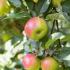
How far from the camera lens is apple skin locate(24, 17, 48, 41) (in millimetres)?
1188

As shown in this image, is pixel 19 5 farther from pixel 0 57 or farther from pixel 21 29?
pixel 0 57

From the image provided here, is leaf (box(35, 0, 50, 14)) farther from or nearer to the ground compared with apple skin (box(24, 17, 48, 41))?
farther from the ground

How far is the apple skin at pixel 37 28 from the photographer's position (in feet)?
3.90

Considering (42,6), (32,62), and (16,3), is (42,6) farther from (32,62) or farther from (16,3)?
(32,62)

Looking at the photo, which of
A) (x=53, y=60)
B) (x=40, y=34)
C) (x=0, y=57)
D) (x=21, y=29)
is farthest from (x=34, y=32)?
(x=0, y=57)

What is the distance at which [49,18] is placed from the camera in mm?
1241

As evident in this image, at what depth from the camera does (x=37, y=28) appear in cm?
121

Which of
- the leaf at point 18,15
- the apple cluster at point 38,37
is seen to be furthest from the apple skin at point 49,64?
the leaf at point 18,15

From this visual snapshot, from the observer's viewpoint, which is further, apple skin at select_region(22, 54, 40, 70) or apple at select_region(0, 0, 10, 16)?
apple at select_region(0, 0, 10, 16)

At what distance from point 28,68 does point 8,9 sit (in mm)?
275

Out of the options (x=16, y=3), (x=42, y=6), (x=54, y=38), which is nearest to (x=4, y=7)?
(x=16, y=3)

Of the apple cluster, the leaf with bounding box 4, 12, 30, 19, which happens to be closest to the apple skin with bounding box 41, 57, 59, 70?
the apple cluster

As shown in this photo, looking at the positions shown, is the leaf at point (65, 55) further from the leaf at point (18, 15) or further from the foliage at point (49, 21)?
the leaf at point (18, 15)

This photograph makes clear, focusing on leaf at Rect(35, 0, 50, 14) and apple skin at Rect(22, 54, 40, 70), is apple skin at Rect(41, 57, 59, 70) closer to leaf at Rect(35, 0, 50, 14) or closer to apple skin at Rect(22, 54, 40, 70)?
apple skin at Rect(22, 54, 40, 70)
